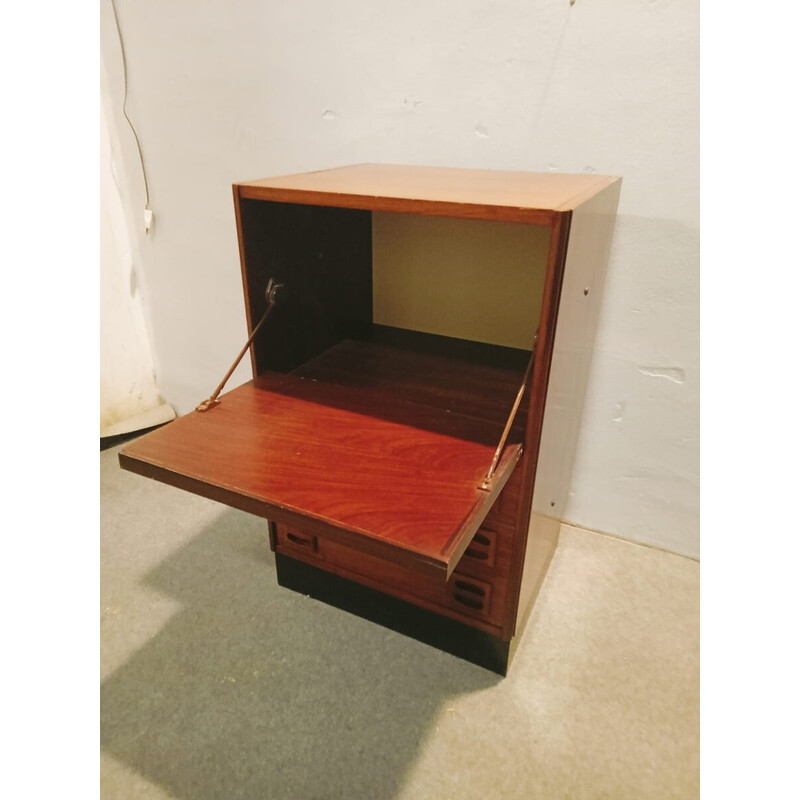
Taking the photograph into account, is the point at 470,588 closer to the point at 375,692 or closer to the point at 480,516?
the point at 375,692

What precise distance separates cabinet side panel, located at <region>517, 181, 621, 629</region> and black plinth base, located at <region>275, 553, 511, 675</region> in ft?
0.26

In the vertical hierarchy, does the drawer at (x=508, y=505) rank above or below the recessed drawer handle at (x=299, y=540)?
above

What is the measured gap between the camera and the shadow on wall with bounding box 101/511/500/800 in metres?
0.88

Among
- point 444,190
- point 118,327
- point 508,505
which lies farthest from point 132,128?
point 508,505

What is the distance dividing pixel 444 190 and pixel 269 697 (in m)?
0.84

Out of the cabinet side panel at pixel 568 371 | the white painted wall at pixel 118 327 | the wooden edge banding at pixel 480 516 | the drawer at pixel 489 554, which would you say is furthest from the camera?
the white painted wall at pixel 118 327

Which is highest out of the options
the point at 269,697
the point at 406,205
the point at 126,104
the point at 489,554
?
the point at 126,104

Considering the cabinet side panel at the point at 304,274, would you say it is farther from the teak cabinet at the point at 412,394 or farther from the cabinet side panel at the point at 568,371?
the cabinet side panel at the point at 568,371

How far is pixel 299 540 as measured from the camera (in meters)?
1.11

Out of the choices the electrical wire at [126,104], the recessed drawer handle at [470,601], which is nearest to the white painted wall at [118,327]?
the electrical wire at [126,104]

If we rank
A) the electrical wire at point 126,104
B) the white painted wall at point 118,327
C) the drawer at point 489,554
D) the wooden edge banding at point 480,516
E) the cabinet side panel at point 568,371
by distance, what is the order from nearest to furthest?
1. the wooden edge banding at point 480,516
2. the cabinet side panel at point 568,371
3. the drawer at point 489,554
4. the electrical wire at point 126,104
5. the white painted wall at point 118,327

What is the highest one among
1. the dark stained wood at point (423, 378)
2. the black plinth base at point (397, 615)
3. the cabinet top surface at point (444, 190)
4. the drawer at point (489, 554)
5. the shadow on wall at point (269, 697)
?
the cabinet top surface at point (444, 190)

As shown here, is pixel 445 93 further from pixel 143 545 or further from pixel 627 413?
pixel 143 545

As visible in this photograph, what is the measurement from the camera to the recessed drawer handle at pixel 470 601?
0.98m
